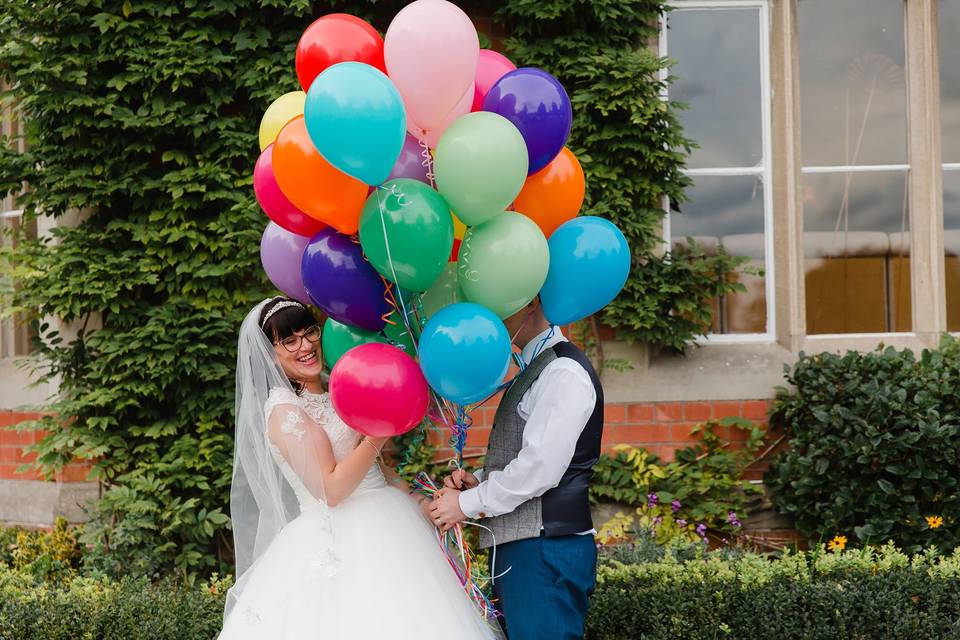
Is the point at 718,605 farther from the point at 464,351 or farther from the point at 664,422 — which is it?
the point at 464,351

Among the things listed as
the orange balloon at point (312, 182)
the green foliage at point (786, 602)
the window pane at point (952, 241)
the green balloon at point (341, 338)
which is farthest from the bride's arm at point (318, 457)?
the window pane at point (952, 241)

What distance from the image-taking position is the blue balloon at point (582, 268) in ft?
8.00

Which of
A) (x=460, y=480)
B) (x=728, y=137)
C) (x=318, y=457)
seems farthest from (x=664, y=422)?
(x=318, y=457)

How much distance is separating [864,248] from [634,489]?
2.03 metres

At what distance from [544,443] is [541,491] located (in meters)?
0.16

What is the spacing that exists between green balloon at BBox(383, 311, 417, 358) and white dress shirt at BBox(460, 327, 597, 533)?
1.34 ft

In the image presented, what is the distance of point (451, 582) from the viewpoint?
271 cm

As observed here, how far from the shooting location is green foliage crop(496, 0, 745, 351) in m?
4.65

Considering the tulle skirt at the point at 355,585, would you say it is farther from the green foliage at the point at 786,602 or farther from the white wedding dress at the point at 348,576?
the green foliage at the point at 786,602

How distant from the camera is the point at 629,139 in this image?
472 centimetres

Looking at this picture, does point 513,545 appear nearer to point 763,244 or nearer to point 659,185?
point 659,185

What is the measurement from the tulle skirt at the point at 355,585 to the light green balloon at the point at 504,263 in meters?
0.83

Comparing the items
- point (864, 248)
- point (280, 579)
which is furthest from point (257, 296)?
point (864, 248)

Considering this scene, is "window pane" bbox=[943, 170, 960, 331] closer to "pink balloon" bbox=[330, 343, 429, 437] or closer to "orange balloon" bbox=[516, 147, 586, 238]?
"orange balloon" bbox=[516, 147, 586, 238]
